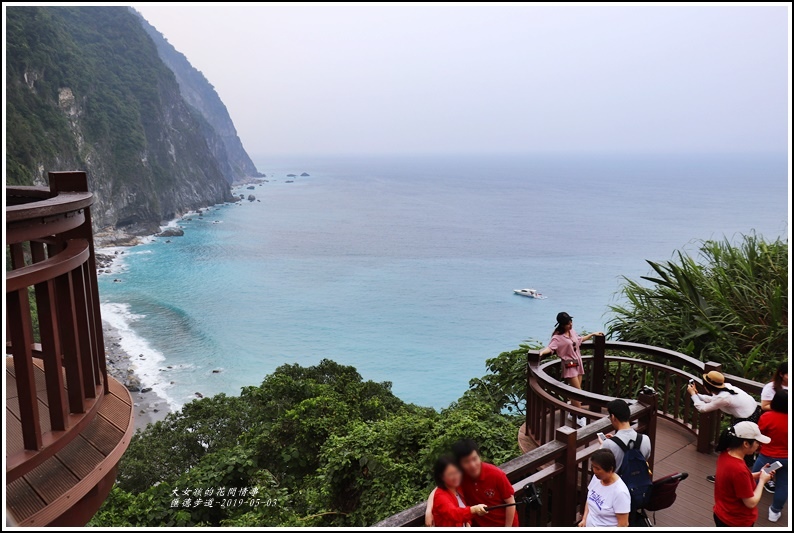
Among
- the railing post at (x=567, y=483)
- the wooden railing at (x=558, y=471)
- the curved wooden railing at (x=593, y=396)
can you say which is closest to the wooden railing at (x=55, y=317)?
the wooden railing at (x=558, y=471)

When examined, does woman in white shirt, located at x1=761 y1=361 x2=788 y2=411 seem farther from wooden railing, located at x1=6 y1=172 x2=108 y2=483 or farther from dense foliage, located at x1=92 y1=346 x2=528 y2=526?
wooden railing, located at x1=6 y1=172 x2=108 y2=483

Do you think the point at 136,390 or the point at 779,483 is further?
the point at 136,390

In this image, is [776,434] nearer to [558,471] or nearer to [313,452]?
[558,471]

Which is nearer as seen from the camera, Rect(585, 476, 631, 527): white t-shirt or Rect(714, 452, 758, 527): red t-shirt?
Rect(585, 476, 631, 527): white t-shirt

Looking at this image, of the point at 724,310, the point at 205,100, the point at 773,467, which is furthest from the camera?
the point at 205,100

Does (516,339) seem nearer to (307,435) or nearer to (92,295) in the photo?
(307,435)

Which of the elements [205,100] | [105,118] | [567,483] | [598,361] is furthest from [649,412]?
[205,100]

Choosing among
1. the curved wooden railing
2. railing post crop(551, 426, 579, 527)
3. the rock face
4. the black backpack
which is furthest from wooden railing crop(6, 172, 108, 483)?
the rock face
